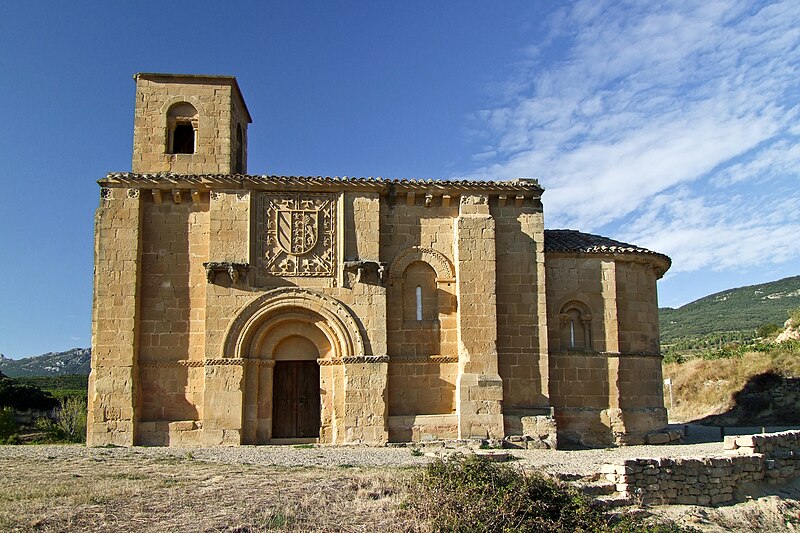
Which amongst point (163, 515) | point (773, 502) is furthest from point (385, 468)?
point (773, 502)

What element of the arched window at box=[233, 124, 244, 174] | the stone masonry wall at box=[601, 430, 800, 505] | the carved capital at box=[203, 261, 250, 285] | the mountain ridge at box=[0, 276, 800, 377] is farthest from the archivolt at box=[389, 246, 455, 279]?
the mountain ridge at box=[0, 276, 800, 377]

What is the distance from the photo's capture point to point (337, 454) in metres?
14.5

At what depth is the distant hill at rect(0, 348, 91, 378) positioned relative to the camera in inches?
3745

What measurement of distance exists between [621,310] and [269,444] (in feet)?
31.0

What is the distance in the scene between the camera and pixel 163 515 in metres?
9.05

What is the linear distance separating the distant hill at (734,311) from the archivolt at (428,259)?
4147 centimetres

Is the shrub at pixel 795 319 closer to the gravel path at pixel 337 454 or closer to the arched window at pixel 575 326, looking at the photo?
the gravel path at pixel 337 454

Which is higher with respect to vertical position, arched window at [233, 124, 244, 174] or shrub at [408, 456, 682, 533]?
arched window at [233, 124, 244, 174]

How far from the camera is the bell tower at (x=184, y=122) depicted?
57.7ft

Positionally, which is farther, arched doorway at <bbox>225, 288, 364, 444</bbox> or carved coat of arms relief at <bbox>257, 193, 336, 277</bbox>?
carved coat of arms relief at <bbox>257, 193, 336, 277</bbox>

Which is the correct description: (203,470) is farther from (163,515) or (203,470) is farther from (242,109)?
(242,109)

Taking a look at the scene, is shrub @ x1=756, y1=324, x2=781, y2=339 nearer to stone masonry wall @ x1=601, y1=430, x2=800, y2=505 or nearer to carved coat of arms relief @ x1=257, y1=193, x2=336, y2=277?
stone masonry wall @ x1=601, y1=430, x2=800, y2=505

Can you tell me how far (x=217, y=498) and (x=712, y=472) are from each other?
8.62 metres

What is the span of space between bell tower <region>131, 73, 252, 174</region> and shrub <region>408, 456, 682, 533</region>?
10692mm
